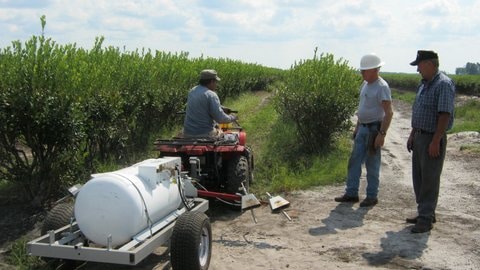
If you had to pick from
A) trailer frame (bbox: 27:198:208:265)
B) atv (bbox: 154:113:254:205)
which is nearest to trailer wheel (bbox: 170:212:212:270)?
trailer frame (bbox: 27:198:208:265)

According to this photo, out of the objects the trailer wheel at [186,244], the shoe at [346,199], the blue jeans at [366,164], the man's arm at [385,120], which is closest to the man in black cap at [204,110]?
the blue jeans at [366,164]

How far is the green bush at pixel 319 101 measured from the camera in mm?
10859

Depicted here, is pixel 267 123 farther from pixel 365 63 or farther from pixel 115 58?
pixel 365 63

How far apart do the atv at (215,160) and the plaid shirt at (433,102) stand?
2.37 meters

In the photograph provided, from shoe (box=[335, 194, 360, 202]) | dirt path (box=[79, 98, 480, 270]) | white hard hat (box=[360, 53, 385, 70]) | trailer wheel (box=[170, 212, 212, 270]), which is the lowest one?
dirt path (box=[79, 98, 480, 270])

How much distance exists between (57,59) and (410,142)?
4804 mm

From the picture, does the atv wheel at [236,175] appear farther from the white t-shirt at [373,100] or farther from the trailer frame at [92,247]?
the trailer frame at [92,247]

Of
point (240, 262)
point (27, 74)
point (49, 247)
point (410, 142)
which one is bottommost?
point (240, 262)

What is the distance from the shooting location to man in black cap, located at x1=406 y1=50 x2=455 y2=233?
18.8ft

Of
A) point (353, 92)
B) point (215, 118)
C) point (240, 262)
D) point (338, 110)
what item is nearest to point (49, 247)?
point (240, 262)

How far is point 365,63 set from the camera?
22.8ft

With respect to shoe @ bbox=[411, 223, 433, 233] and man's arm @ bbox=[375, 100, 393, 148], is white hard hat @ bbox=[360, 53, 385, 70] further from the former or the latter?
shoe @ bbox=[411, 223, 433, 233]

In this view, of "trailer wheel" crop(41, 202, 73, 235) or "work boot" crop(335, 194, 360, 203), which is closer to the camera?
"trailer wheel" crop(41, 202, 73, 235)

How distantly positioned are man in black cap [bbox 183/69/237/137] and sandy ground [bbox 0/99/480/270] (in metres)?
1.17
